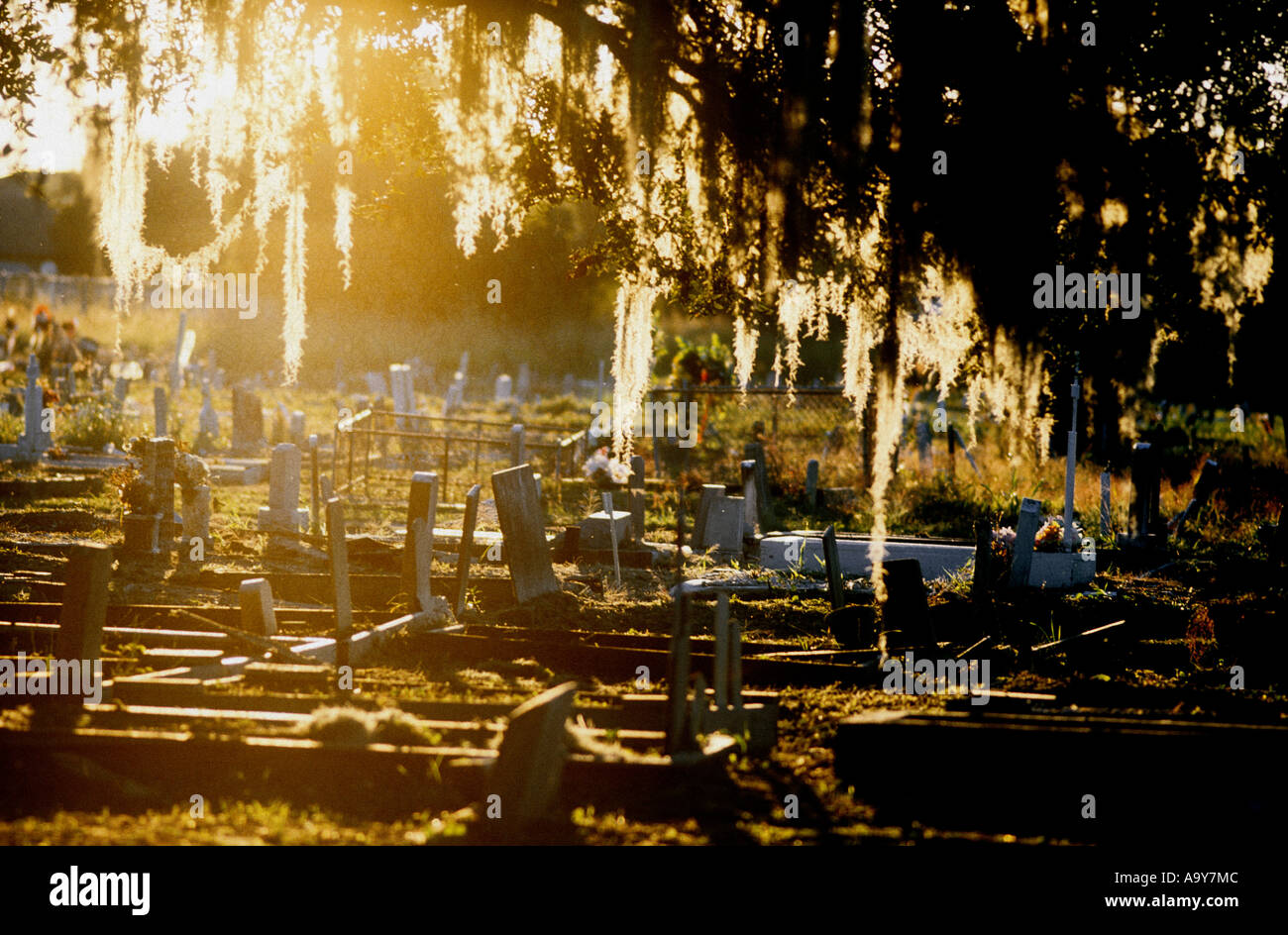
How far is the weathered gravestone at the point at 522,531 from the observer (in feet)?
30.7

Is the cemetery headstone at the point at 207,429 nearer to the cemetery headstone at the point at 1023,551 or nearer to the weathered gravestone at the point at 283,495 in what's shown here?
the weathered gravestone at the point at 283,495

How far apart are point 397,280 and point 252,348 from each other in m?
7.35

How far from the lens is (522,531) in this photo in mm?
9492

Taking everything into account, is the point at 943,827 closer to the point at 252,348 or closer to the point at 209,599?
the point at 209,599

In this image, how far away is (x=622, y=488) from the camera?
1772cm

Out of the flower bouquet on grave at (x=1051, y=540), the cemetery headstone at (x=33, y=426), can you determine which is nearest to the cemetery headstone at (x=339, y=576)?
the flower bouquet on grave at (x=1051, y=540)

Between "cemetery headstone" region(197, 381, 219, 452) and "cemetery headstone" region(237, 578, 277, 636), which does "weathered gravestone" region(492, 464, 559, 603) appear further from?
"cemetery headstone" region(197, 381, 219, 452)

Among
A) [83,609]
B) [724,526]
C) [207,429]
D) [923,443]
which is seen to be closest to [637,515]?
[724,526]

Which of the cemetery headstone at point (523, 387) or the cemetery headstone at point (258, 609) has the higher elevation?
the cemetery headstone at point (523, 387)

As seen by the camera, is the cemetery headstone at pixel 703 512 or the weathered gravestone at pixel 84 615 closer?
the weathered gravestone at pixel 84 615

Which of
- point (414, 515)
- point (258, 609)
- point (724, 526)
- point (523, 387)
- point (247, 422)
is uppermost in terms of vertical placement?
point (523, 387)

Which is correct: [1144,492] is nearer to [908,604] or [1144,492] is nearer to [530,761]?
[908,604]

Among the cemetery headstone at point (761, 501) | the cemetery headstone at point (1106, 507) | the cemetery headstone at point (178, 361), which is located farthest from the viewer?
the cemetery headstone at point (178, 361)
